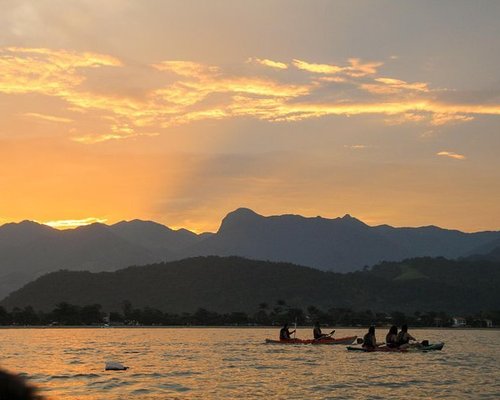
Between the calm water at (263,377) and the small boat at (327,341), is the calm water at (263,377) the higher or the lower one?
the lower one

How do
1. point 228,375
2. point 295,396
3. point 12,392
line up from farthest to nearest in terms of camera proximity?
point 228,375
point 295,396
point 12,392

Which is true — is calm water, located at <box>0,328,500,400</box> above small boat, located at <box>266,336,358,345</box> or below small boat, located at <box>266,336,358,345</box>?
below

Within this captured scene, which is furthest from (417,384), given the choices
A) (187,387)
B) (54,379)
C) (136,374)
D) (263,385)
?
(54,379)

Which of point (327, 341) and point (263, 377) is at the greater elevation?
point (327, 341)

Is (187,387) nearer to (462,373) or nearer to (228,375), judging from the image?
(228,375)

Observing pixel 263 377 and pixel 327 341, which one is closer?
pixel 263 377

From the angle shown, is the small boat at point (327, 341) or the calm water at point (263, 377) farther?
the small boat at point (327, 341)

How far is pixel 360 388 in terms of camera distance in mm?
40281

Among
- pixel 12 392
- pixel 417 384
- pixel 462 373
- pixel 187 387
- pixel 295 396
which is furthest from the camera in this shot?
pixel 462 373

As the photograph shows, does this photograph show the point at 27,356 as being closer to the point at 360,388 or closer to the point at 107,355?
the point at 107,355

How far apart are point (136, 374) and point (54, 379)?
5422 mm

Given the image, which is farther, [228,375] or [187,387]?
[228,375]

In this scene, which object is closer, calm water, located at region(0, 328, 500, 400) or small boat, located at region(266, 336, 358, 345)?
calm water, located at region(0, 328, 500, 400)

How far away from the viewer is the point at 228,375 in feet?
155
